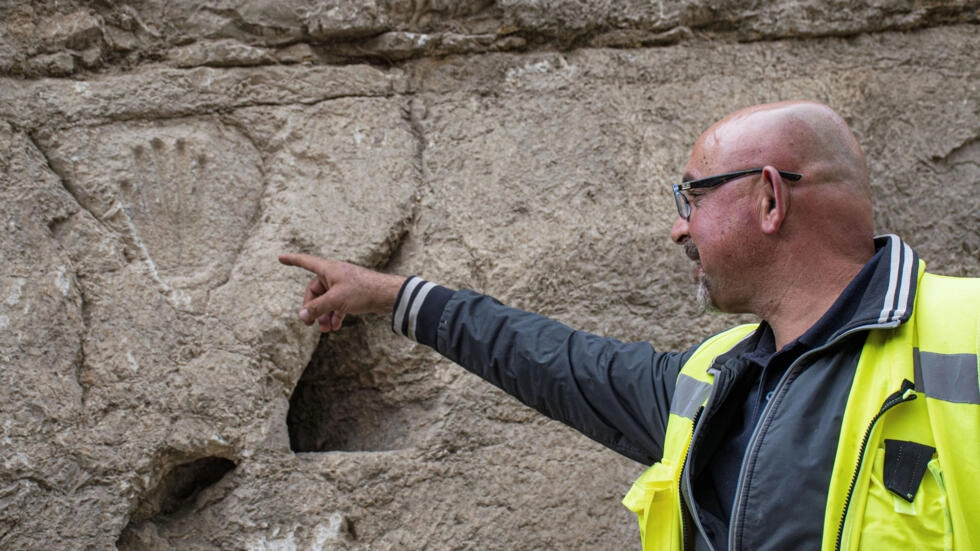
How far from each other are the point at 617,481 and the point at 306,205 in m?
0.84

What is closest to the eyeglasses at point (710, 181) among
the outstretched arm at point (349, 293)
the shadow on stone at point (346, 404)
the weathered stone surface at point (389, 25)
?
the outstretched arm at point (349, 293)

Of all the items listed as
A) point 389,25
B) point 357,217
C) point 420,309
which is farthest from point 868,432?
point 389,25

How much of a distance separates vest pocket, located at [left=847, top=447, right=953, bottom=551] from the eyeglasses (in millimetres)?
403

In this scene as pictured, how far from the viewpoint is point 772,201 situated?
127 centimetres

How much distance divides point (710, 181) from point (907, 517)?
52 cm

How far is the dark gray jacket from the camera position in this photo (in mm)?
1088

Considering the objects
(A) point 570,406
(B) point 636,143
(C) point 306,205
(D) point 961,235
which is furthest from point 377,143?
(D) point 961,235

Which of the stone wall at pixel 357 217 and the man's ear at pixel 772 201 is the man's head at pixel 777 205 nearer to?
the man's ear at pixel 772 201

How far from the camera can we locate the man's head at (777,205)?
49.2 inches

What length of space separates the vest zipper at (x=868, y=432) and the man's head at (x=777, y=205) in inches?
10.1

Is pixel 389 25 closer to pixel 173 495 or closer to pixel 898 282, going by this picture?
pixel 173 495

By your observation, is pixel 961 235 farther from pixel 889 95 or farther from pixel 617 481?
pixel 617 481

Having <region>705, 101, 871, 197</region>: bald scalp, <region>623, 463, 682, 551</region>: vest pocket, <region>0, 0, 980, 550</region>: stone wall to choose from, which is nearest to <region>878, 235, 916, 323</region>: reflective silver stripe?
<region>705, 101, 871, 197</region>: bald scalp

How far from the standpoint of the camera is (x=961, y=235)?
216 cm
